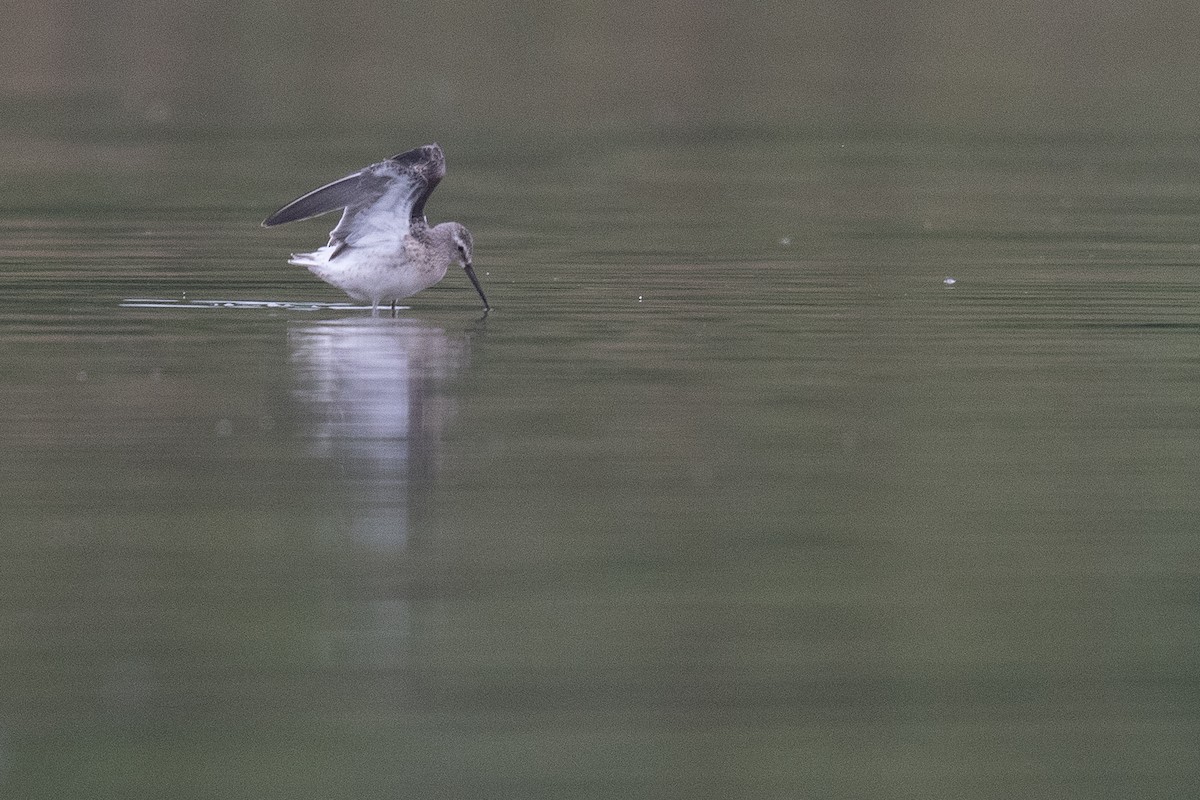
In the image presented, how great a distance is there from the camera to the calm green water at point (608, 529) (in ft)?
19.9

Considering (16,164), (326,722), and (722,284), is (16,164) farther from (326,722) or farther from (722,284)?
(326,722)

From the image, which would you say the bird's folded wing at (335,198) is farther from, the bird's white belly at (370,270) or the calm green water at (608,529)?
the calm green water at (608,529)

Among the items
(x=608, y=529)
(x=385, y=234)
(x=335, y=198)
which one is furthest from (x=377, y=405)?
(x=335, y=198)

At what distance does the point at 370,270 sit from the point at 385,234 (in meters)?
0.34

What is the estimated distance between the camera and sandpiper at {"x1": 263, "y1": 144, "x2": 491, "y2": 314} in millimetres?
13781

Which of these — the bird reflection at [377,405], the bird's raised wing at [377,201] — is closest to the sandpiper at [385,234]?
the bird's raised wing at [377,201]

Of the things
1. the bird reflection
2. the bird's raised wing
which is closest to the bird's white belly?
the bird's raised wing

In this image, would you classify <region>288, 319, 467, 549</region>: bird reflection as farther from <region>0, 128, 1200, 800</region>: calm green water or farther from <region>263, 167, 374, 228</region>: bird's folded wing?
<region>263, 167, 374, 228</region>: bird's folded wing

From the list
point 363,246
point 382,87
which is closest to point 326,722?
point 363,246

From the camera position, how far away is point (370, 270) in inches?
540

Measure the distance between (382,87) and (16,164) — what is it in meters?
9.98

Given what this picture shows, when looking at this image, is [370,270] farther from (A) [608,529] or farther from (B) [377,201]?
(A) [608,529]

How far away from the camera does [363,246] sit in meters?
14.0

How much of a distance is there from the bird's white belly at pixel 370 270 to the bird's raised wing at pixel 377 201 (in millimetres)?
146
